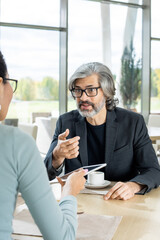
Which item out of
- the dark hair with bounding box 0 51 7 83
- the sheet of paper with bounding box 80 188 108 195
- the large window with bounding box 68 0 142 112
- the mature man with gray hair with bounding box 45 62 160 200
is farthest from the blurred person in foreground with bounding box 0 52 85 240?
the large window with bounding box 68 0 142 112

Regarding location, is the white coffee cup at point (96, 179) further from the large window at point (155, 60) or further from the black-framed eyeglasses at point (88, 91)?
the large window at point (155, 60)

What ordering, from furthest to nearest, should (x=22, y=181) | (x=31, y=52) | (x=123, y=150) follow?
(x=31, y=52)
(x=123, y=150)
(x=22, y=181)

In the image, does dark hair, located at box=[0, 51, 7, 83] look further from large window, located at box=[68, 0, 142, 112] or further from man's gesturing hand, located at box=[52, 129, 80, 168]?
large window, located at box=[68, 0, 142, 112]

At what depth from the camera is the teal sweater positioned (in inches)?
34.0

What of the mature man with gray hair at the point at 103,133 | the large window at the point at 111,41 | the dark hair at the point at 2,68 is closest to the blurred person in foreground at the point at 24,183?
the dark hair at the point at 2,68

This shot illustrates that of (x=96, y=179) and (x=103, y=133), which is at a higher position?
(x=103, y=133)

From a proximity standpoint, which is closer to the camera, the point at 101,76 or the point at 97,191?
the point at 97,191

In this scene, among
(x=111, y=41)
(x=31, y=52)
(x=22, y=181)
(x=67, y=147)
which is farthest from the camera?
(x=111, y=41)

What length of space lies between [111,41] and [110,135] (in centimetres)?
466

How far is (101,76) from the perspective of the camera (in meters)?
2.24

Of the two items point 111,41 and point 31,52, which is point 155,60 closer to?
point 111,41

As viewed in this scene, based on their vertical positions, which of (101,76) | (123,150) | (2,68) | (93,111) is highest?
(101,76)

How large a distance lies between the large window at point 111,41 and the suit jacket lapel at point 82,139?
398 cm

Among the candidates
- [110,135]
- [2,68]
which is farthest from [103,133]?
[2,68]
